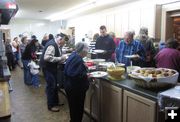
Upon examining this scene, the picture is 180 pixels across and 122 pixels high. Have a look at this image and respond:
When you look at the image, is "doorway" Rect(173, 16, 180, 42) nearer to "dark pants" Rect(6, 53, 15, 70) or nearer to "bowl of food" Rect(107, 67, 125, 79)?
"bowl of food" Rect(107, 67, 125, 79)

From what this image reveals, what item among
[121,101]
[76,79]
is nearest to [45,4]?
[76,79]

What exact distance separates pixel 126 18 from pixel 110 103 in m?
4.59

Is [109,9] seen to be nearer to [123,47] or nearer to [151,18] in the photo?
[151,18]

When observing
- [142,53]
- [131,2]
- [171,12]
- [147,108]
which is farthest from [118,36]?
[147,108]

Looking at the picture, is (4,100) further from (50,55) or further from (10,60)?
(10,60)

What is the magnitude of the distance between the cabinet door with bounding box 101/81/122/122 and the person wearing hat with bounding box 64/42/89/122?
26 centimetres

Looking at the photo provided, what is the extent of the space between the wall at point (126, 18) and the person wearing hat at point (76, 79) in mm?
3521

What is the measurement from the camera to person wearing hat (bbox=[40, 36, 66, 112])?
11.9 ft

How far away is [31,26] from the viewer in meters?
14.1

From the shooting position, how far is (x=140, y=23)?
624 cm

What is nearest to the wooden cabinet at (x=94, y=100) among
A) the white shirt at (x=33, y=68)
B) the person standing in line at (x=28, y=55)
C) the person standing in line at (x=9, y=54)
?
the white shirt at (x=33, y=68)

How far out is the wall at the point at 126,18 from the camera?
5.85m

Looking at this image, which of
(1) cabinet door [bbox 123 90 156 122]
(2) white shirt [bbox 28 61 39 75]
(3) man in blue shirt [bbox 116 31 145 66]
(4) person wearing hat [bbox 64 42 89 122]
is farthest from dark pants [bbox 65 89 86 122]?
(2) white shirt [bbox 28 61 39 75]

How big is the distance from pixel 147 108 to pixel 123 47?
1692 millimetres
